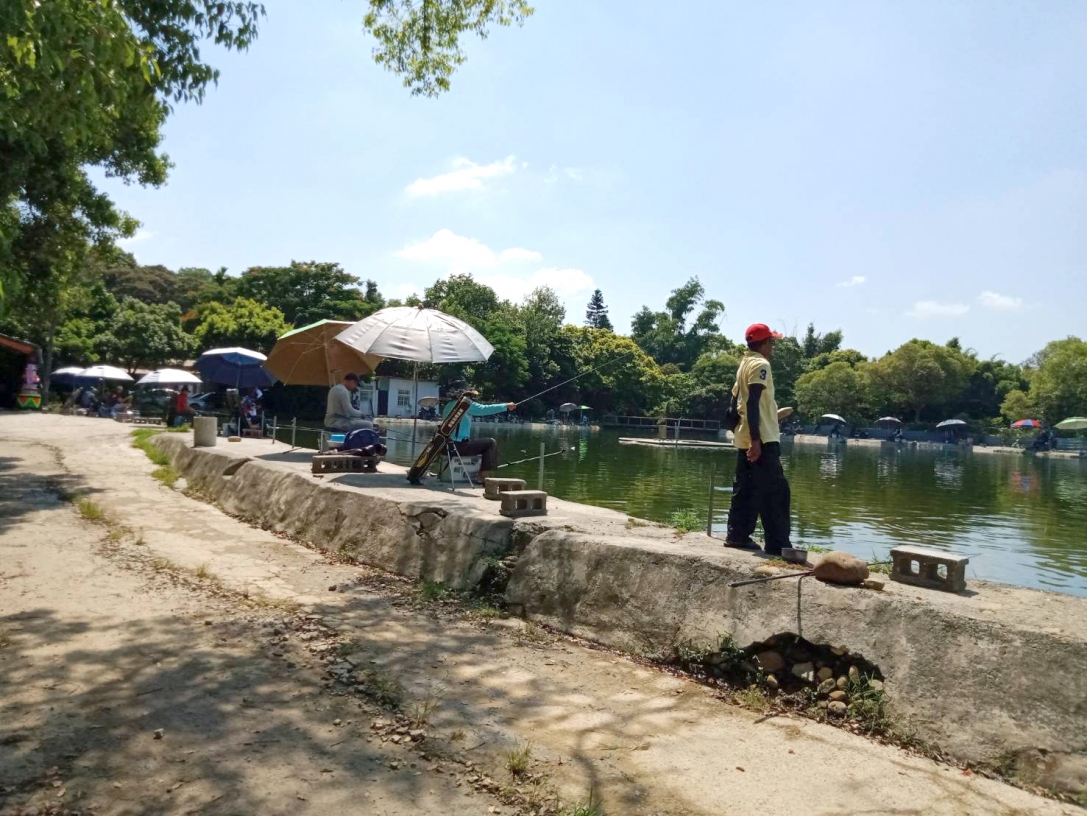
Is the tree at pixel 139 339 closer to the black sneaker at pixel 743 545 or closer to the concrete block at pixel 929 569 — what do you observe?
the black sneaker at pixel 743 545

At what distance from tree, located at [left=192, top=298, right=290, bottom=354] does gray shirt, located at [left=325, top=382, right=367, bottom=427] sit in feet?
103

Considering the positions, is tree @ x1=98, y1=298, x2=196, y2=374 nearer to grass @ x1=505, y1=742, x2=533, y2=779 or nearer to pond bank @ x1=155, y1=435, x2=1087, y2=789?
pond bank @ x1=155, y1=435, x2=1087, y2=789

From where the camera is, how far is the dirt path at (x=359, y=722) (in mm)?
2910

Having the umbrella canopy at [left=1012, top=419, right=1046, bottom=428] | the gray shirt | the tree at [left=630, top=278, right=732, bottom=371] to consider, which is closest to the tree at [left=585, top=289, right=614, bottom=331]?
the tree at [left=630, top=278, right=732, bottom=371]

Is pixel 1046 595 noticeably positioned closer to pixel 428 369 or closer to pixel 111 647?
pixel 111 647

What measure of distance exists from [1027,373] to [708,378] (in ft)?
96.6

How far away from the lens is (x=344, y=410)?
31.9ft

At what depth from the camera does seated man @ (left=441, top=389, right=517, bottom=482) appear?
830 cm

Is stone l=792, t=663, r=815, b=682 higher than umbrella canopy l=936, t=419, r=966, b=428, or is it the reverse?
umbrella canopy l=936, t=419, r=966, b=428

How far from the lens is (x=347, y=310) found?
46.0 m

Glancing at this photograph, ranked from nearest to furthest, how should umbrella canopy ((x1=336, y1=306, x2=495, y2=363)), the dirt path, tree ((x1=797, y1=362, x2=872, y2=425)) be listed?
1. the dirt path
2. umbrella canopy ((x1=336, y1=306, x2=495, y2=363))
3. tree ((x1=797, y1=362, x2=872, y2=425))

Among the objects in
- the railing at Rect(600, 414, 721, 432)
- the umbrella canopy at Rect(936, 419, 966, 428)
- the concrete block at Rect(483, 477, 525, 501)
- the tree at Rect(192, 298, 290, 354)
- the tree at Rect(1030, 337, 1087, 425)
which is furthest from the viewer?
the umbrella canopy at Rect(936, 419, 966, 428)

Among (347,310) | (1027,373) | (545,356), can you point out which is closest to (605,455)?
(347,310)

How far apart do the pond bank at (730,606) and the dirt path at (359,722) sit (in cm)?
24
